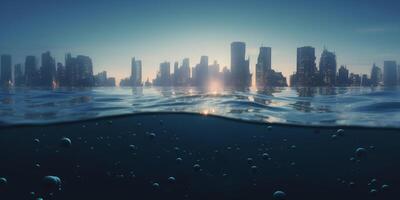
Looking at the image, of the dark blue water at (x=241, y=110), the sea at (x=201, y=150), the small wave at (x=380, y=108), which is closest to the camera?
the sea at (x=201, y=150)

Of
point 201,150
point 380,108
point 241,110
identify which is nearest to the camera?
point 201,150

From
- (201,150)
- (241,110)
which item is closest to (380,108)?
(241,110)

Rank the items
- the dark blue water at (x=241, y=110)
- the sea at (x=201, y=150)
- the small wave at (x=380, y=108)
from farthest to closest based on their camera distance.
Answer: the small wave at (x=380, y=108) < the dark blue water at (x=241, y=110) < the sea at (x=201, y=150)

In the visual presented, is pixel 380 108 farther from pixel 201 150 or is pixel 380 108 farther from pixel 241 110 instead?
pixel 201 150

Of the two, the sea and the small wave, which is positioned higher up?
the small wave

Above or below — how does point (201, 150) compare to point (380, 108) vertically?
below

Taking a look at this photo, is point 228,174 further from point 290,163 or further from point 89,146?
point 89,146

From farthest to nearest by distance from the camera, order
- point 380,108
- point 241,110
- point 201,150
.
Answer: point 241,110 < point 380,108 < point 201,150

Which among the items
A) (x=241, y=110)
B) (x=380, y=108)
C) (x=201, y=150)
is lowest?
(x=201, y=150)
